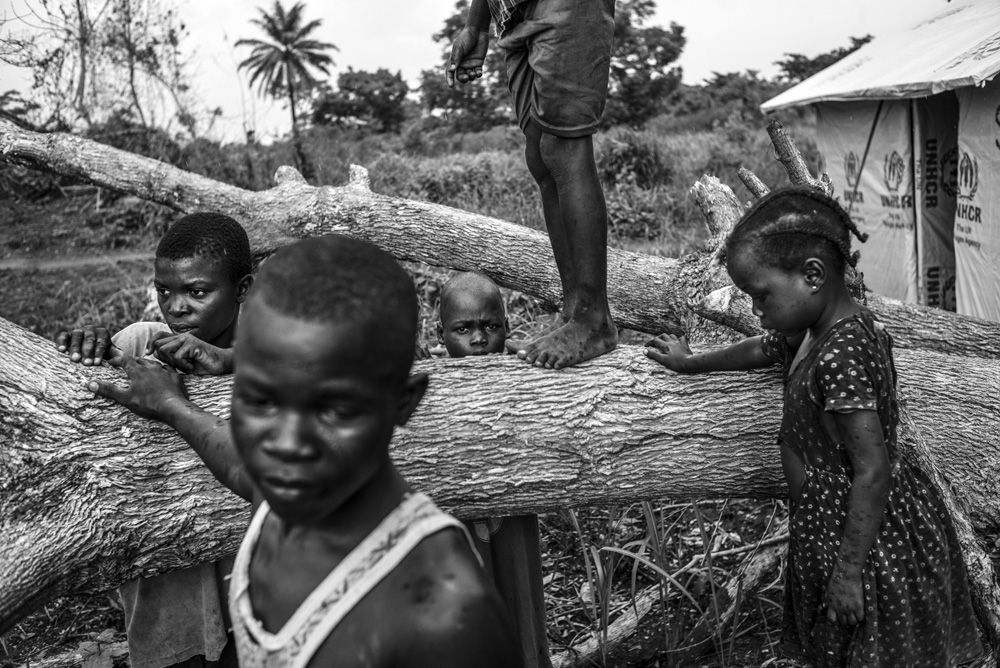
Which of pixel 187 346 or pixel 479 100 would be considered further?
pixel 479 100

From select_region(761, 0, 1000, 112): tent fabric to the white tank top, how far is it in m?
5.56

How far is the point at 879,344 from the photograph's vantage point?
2.08 metres

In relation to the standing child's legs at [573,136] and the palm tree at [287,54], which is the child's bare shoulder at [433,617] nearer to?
the standing child's legs at [573,136]

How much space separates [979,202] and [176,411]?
600 cm

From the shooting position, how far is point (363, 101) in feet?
128

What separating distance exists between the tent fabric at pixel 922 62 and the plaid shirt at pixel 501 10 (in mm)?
4104

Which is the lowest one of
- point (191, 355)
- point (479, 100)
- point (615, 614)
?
point (615, 614)

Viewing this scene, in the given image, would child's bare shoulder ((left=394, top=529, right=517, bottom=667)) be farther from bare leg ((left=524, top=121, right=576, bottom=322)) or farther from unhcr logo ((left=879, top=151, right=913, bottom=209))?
unhcr logo ((left=879, top=151, right=913, bottom=209))

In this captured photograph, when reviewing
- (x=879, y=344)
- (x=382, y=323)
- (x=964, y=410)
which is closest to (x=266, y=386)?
(x=382, y=323)

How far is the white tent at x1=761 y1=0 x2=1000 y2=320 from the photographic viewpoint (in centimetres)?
604

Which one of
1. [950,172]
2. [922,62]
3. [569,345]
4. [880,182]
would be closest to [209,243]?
[569,345]

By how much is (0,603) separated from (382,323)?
1406 mm

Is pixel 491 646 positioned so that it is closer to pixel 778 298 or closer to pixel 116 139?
pixel 778 298

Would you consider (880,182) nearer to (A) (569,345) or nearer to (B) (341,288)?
(A) (569,345)
